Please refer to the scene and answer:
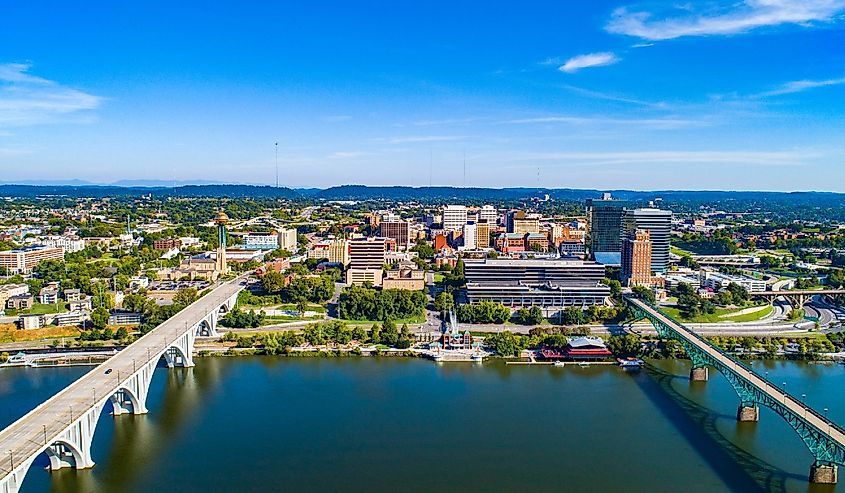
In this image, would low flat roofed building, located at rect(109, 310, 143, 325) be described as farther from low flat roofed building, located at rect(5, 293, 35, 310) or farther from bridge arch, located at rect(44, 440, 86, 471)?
bridge arch, located at rect(44, 440, 86, 471)

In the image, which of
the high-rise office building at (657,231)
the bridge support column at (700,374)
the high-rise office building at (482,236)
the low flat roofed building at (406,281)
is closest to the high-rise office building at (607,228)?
the high-rise office building at (657,231)

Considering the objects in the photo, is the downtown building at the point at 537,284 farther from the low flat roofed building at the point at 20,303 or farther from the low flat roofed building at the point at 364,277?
the low flat roofed building at the point at 20,303

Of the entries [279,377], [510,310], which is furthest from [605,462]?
[510,310]

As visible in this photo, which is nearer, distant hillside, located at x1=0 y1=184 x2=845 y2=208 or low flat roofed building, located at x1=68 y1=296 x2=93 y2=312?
low flat roofed building, located at x1=68 y1=296 x2=93 y2=312

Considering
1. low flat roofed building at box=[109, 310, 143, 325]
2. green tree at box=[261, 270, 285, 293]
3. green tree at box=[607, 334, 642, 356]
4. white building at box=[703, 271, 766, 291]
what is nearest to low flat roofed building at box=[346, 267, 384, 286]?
green tree at box=[261, 270, 285, 293]

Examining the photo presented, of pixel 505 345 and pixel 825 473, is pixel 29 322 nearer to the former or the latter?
pixel 505 345

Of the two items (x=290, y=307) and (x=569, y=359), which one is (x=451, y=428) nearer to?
(x=569, y=359)
